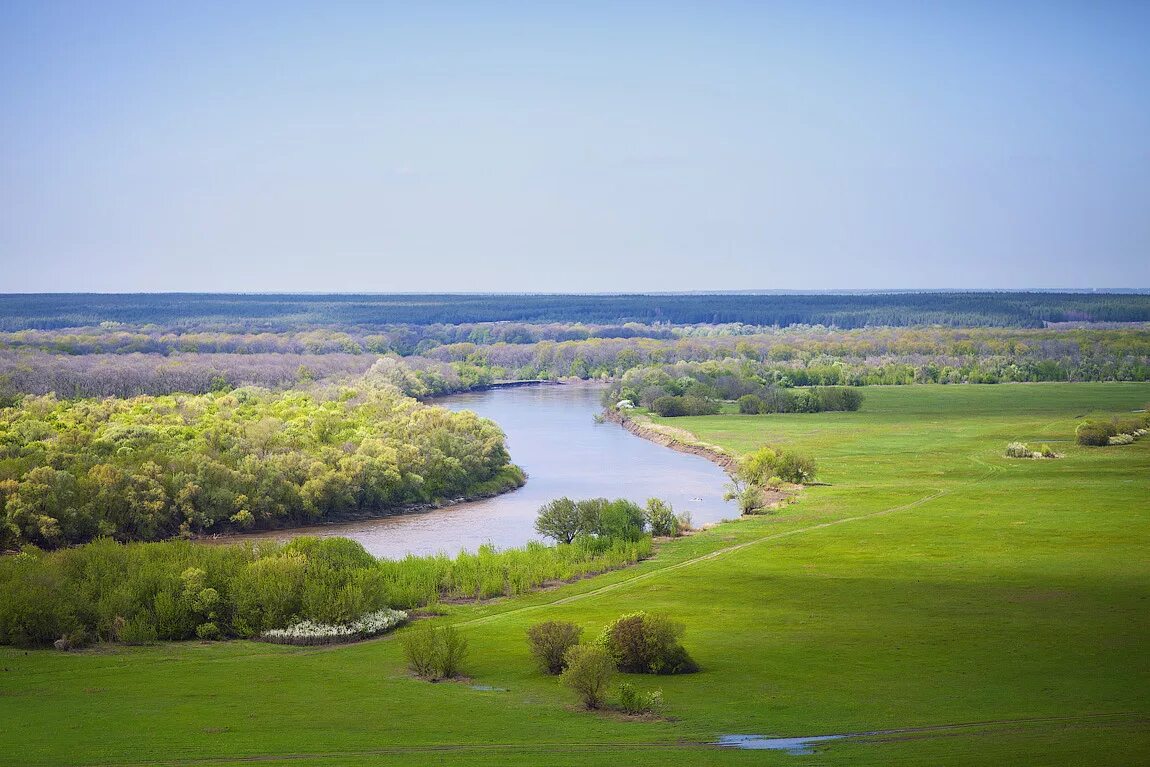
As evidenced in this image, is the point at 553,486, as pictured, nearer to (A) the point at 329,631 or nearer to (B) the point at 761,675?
(A) the point at 329,631

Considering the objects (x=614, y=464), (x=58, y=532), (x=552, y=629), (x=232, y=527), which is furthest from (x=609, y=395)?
(x=552, y=629)

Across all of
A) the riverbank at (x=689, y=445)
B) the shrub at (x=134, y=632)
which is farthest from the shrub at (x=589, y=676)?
the riverbank at (x=689, y=445)

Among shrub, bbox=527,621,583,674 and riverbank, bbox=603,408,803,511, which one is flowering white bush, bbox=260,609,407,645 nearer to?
shrub, bbox=527,621,583,674

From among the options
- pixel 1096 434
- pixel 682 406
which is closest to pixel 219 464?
pixel 1096 434

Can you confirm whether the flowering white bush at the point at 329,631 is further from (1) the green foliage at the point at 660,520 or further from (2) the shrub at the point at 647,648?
(1) the green foliage at the point at 660,520

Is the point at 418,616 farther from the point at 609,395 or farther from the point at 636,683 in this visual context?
the point at 609,395
